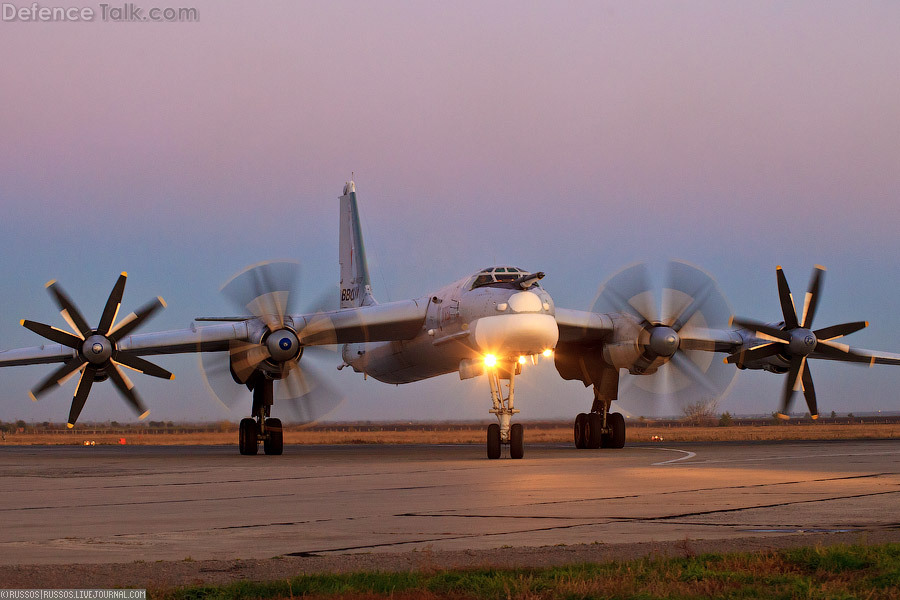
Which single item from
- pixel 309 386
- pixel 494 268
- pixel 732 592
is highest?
pixel 494 268

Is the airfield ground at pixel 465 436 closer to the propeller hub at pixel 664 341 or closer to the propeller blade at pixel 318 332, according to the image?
the propeller blade at pixel 318 332

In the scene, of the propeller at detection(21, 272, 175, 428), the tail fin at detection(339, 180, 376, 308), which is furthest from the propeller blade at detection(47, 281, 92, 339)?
the tail fin at detection(339, 180, 376, 308)

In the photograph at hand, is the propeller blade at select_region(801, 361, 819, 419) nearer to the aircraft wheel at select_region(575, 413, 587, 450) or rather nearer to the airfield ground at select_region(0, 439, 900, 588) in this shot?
→ the aircraft wheel at select_region(575, 413, 587, 450)

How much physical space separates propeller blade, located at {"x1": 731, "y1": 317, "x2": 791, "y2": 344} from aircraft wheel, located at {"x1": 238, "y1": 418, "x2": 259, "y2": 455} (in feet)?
42.5

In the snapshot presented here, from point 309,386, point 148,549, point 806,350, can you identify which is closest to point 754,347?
point 806,350

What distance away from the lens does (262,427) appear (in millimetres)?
26875

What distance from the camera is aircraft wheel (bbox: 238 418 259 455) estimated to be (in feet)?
87.8

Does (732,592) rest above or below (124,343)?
below

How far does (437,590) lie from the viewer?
227 inches

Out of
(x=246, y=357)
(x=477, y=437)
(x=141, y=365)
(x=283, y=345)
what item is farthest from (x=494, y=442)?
(x=477, y=437)

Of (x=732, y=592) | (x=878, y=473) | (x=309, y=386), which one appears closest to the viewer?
(x=732, y=592)

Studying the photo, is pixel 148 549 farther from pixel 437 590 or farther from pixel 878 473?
pixel 878 473

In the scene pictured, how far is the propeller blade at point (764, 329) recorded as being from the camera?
90.0ft

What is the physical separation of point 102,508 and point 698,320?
61.4 ft
